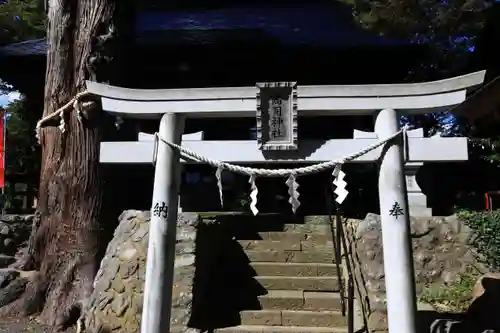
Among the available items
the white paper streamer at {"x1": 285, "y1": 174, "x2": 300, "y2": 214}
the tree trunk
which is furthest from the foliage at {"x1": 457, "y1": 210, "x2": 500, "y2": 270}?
the tree trunk

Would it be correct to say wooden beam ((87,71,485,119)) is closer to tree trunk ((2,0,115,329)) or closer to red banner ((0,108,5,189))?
tree trunk ((2,0,115,329))

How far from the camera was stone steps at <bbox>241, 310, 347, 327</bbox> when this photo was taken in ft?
19.0

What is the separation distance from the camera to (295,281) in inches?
256

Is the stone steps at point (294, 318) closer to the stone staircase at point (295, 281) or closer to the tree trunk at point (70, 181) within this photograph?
the stone staircase at point (295, 281)

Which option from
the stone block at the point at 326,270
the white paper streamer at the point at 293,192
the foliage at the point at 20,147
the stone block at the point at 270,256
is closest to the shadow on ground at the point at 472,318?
the stone block at the point at 326,270

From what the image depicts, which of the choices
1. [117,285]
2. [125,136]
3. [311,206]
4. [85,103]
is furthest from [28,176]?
[117,285]

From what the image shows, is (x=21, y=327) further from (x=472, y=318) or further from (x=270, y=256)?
(x=472, y=318)

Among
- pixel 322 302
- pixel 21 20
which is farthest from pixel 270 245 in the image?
pixel 21 20

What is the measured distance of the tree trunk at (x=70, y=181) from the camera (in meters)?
6.54

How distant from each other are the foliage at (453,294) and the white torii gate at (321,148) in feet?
8.18

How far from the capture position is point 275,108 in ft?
14.0

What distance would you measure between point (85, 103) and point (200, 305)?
291 centimetres

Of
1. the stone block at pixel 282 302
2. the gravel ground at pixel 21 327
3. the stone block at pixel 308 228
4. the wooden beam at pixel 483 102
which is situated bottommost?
the gravel ground at pixel 21 327

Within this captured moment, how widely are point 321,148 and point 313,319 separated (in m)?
2.43
